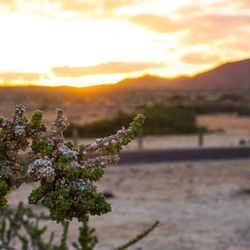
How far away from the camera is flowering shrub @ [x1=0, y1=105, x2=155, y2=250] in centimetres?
270

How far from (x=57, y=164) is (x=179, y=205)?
15.9 m

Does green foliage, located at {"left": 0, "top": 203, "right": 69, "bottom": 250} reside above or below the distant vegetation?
above

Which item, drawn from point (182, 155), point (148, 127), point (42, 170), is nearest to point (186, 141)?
point (148, 127)

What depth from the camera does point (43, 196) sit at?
2.85m

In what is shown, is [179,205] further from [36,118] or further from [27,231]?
[36,118]

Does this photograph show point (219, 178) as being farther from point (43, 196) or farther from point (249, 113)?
point (249, 113)

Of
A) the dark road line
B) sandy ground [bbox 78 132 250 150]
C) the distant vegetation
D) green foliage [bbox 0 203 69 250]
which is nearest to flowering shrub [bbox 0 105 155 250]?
green foliage [bbox 0 203 69 250]

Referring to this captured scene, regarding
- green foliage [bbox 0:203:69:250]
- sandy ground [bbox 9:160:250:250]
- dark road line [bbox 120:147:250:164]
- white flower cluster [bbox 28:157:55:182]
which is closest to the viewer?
white flower cluster [bbox 28:157:55:182]

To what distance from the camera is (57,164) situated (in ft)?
9.25

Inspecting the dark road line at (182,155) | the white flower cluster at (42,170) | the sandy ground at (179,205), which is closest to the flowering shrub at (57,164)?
the white flower cluster at (42,170)

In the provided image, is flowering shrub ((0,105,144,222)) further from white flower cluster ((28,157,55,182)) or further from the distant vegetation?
the distant vegetation

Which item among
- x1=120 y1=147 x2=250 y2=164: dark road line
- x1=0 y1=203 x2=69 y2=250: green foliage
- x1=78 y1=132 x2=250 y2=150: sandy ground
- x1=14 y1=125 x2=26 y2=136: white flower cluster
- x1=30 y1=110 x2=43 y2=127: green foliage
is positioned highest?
x1=30 y1=110 x2=43 y2=127: green foliage

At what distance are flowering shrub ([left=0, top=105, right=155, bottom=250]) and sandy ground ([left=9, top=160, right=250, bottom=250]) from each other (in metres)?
11.3

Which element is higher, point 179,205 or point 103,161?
point 103,161
